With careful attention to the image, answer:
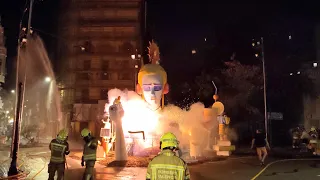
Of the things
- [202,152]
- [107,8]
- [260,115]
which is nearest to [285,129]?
[260,115]

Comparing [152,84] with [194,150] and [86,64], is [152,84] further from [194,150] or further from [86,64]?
[86,64]

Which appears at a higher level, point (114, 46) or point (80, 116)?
point (114, 46)

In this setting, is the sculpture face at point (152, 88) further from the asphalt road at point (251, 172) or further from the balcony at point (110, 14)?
the balcony at point (110, 14)

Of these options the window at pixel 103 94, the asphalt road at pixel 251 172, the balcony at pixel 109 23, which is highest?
the balcony at pixel 109 23

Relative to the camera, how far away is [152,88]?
1727 cm

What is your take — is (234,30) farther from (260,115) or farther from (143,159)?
(143,159)

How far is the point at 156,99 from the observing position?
17.4 metres

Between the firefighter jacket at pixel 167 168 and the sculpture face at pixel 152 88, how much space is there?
12.5 metres

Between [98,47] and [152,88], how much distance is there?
36223 mm

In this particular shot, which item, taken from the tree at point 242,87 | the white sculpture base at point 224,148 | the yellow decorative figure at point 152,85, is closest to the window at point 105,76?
the tree at point 242,87

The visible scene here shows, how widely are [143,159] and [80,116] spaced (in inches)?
1265


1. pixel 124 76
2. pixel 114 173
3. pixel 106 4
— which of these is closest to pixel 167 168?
pixel 114 173

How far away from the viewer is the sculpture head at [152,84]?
1728 centimetres

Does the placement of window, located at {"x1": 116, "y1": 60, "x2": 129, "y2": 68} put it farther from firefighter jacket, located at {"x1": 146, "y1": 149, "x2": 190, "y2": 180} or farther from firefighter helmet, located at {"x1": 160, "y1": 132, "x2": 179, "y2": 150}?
firefighter jacket, located at {"x1": 146, "y1": 149, "x2": 190, "y2": 180}
